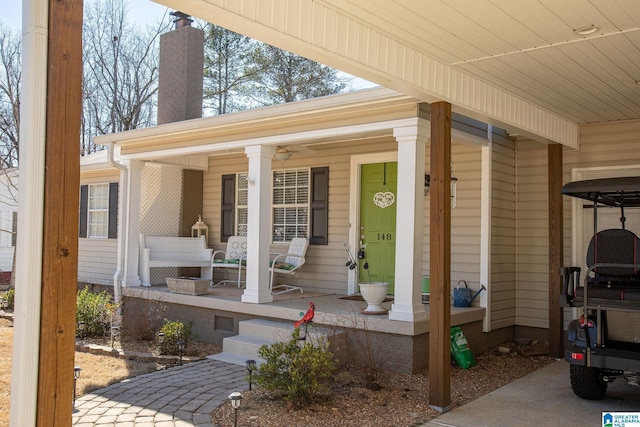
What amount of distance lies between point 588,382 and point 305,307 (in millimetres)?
3295

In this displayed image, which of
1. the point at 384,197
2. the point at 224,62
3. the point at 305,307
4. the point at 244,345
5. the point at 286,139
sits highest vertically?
the point at 224,62

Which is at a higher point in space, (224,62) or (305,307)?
(224,62)

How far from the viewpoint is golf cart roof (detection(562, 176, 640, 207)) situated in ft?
15.8

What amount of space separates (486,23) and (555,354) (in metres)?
4.55

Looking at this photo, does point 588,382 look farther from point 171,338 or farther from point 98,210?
point 98,210

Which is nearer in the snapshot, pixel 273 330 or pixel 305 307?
pixel 273 330

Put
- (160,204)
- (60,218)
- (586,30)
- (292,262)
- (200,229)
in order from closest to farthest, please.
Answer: (60,218) → (586,30) → (292,262) → (160,204) → (200,229)

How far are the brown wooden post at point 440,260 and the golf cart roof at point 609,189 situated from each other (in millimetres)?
1188

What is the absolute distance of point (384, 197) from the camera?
27.7ft

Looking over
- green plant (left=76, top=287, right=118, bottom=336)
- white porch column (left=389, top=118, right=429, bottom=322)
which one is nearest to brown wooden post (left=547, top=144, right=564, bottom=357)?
white porch column (left=389, top=118, right=429, bottom=322)

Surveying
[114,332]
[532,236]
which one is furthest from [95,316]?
[532,236]

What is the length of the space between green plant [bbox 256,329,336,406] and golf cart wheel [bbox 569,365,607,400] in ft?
7.17

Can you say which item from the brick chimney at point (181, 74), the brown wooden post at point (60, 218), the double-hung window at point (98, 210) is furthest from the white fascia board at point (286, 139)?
the brown wooden post at point (60, 218)

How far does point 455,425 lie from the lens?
14.9ft
